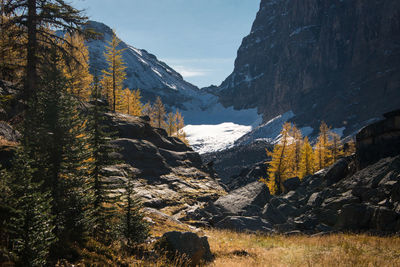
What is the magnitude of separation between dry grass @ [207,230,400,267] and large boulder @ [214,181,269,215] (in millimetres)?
9297

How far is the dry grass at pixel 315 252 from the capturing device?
358 inches

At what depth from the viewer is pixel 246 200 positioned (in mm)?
25172

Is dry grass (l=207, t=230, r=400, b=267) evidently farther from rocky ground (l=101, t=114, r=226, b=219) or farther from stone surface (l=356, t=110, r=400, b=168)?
stone surface (l=356, t=110, r=400, b=168)

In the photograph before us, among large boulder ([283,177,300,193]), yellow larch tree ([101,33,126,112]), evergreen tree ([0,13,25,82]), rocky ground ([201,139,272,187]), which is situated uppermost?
yellow larch tree ([101,33,126,112])

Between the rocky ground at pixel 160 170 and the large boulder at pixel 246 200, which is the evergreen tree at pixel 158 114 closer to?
the rocky ground at pixel 160 170

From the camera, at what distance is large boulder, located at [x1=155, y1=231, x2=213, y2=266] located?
8.59 meters

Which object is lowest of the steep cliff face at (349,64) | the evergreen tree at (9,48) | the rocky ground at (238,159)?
the rocky ground at (238,159)

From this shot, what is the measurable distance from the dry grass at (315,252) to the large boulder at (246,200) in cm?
930

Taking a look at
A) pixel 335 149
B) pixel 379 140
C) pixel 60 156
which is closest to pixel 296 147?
pixel 335 149

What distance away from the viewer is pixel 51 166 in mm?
7457

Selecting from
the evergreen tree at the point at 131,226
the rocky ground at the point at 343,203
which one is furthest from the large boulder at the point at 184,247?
the rocky ground at the point at 343,203

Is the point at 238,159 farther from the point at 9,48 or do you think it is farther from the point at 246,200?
the point at 9,48

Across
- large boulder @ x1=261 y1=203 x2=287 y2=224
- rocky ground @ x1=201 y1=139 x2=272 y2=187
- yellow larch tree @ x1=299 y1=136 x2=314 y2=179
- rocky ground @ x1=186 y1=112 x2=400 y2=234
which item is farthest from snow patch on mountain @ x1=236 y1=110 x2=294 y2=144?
large boulder @ x1=261 y1=203 x2=287 y2=224

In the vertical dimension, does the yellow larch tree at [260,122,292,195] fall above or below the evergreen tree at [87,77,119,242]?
below
